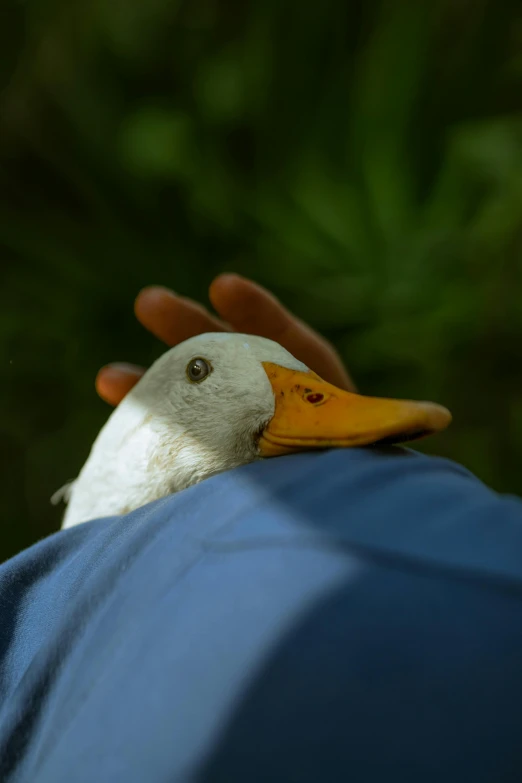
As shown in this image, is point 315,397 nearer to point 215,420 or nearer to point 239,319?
point 215,420

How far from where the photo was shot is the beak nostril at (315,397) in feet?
1.82

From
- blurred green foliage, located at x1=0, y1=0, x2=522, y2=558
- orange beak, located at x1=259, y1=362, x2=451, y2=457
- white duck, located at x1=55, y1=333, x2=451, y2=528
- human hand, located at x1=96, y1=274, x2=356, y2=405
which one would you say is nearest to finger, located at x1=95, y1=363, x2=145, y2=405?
human hand, located at x1=96, y1=274, x2=356, y2=405

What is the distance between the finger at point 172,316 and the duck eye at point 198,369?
0.89ft

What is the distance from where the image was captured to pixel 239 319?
90 centimetres

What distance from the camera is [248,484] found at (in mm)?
397

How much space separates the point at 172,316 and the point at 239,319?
10 centimetres

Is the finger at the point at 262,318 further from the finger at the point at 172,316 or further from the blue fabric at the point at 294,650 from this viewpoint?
the blue fabric at the point at 294,650

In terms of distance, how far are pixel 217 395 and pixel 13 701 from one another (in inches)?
12.5

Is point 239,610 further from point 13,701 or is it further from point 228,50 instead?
point 228,50

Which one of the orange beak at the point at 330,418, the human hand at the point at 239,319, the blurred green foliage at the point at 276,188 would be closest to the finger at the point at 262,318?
the human hand at the point at 239,319

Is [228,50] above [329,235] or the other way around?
above

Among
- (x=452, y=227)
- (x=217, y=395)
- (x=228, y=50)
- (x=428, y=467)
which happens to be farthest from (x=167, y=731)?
(x=228, y=50)

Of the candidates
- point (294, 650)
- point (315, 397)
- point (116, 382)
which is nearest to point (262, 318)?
point (116, 382)

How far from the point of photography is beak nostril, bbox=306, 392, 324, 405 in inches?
21.9
